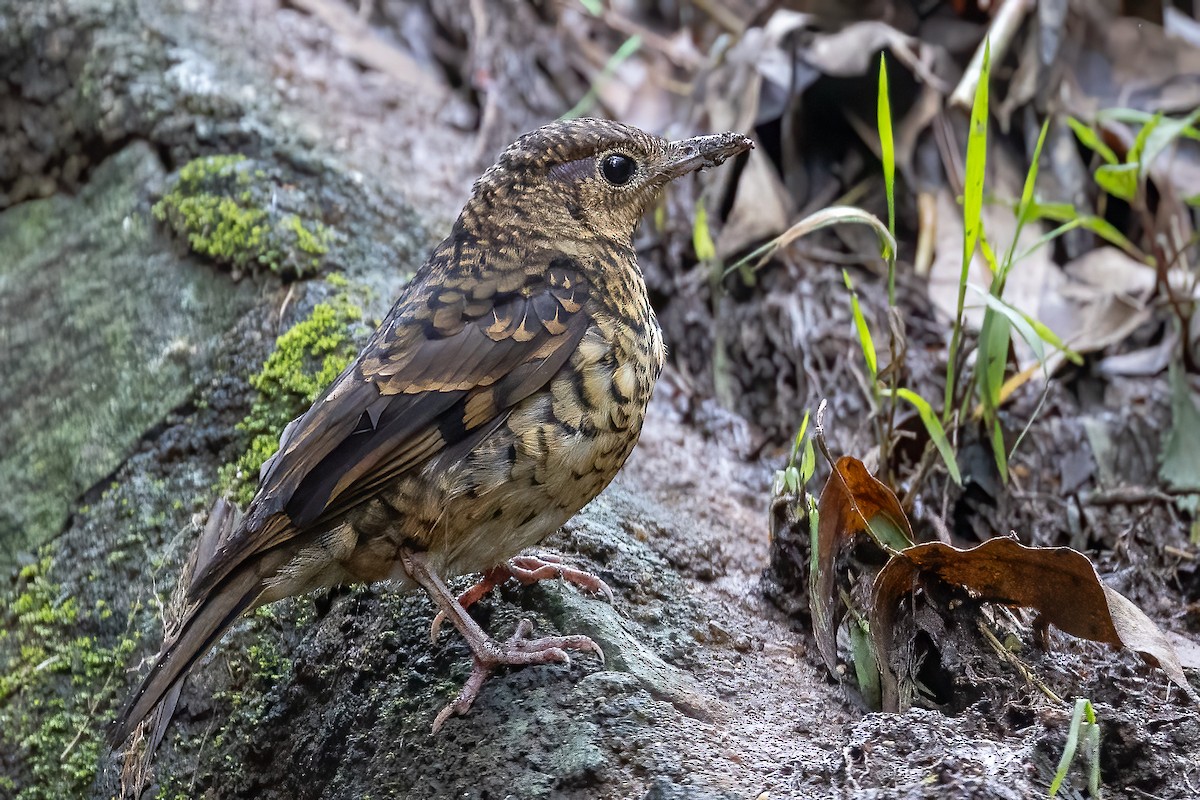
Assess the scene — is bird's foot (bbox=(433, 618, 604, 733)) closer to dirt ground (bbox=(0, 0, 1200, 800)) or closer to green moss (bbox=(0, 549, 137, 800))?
dirt ground (bbox=(0, 0, 1200, 800))

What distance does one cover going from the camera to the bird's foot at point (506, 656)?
293cm

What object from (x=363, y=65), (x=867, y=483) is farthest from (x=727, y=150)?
(x=363, y=65)

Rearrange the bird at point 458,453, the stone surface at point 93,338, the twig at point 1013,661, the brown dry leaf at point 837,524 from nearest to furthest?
the twig at point 1013,661, the bird at point 458,453, the brown dry leaf at point 837,524, the stone surface at point 93,338

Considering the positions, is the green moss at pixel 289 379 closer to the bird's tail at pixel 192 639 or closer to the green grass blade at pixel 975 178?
the bird's tail at pixel 192 639

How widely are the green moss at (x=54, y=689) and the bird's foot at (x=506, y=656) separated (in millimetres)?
1271

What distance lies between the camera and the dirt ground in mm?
2619

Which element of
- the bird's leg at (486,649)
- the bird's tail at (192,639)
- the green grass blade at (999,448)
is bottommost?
the green grass blade at (999,448)

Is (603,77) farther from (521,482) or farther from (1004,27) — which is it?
(521,482)

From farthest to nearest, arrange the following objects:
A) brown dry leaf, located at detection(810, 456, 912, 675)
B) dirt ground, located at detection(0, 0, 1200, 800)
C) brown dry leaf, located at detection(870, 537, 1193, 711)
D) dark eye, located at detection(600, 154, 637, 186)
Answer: dark eye, located at detection(600, 154, 637, 186) → brown dry leaf, located at detection(810, 456, 912, 675) → brown dry leaf, located at detection(870, 537, 1193, 711) → dirt ground, located at detection(0, 0, 1200, 800)

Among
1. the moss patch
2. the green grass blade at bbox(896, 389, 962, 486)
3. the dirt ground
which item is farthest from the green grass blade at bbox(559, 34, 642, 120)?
the green grass blade at bbox(896, 389, 962, 486)

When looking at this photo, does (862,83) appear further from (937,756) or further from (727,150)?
(937,756)

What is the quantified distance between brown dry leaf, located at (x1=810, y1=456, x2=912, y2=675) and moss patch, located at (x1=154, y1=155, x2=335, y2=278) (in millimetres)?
2111

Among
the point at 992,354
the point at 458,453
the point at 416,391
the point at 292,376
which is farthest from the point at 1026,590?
the point at 292,376

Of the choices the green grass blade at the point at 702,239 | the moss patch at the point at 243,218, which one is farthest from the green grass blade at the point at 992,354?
the moss patch at the point at 243,218
